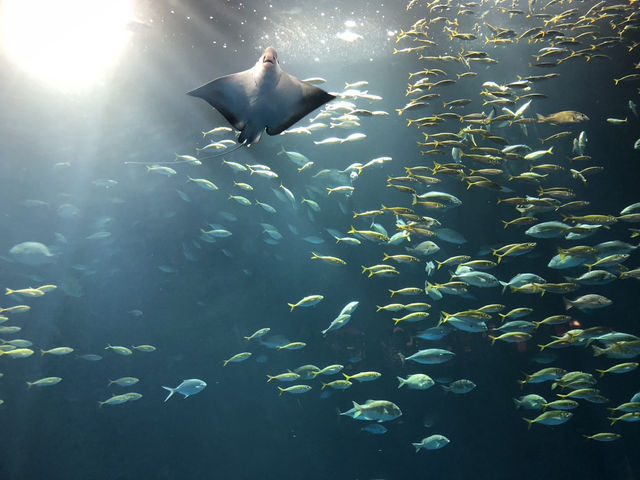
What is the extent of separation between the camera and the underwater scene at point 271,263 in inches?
323

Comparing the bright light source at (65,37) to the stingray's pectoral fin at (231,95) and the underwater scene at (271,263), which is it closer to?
the underwater scene at (271,263)

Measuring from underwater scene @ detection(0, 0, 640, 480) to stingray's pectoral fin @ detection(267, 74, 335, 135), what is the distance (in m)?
3.61

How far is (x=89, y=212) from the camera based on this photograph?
Result: 30.2 ft

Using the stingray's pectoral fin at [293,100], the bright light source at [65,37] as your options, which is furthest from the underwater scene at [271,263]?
the stingray's pectoral fin at [293,100]

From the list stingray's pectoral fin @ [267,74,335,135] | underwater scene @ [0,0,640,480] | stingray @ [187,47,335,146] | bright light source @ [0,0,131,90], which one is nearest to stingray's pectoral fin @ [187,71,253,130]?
stingray @ [187,47,335,146]

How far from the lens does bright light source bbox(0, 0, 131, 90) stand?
7.18 meters

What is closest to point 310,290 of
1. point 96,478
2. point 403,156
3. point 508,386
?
point 403,156

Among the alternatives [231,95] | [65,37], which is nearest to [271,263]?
[231,95]

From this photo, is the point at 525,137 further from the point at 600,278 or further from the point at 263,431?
the point at 263,431

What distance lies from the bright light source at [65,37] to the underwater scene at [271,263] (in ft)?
0.17

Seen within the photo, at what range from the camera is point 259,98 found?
155 inches

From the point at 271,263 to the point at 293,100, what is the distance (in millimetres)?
5681

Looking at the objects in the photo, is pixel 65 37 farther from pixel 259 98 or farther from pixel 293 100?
pixel 293 100

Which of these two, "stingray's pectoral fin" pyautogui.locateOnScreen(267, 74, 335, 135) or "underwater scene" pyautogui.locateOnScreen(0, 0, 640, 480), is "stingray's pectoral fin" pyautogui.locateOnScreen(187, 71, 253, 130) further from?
"underwater scene" pyautogui.locateOnScreen(0, 0, 640, 480)
